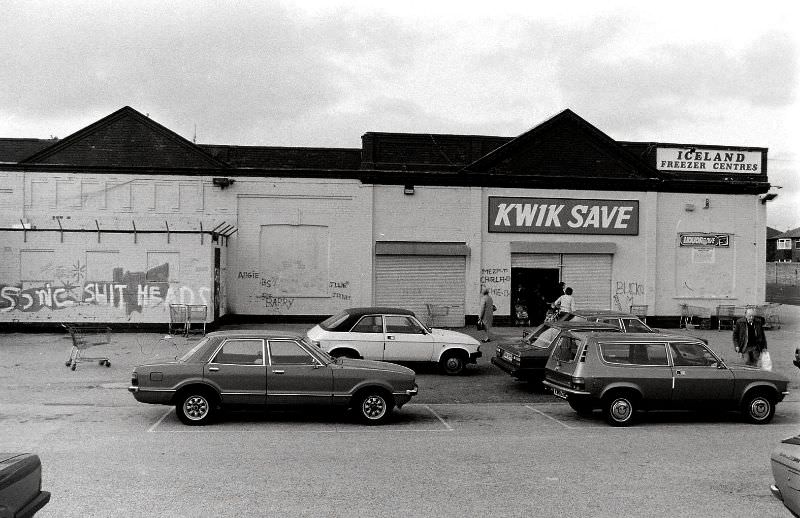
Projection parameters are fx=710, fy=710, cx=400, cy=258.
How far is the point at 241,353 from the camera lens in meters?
10.6

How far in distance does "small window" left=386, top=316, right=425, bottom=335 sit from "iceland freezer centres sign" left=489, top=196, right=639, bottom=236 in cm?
971

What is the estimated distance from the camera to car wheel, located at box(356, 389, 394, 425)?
10.7 meters

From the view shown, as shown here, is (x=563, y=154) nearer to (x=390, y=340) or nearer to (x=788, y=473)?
(x=390, y=340)

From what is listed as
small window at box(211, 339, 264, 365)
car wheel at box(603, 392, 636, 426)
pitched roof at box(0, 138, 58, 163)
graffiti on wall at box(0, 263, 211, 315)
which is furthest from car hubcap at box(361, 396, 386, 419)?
pitched roof at box(0, 138, 58, 163)

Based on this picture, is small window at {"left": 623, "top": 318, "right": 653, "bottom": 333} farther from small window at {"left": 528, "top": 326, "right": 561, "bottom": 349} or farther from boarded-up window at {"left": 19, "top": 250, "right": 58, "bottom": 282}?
boarded-up window at {"left": 19, "top": 250, "right": 58, "bottom": 282}

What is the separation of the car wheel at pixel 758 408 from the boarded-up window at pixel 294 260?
1476cm

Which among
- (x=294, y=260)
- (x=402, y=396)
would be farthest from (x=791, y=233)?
(x=402, y=396)

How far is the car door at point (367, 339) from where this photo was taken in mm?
15039

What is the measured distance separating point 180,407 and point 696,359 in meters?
8.04

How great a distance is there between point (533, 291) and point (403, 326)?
10455 mm

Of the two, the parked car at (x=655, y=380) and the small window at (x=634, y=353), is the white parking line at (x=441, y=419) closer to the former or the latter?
the parked car at (x=655, y=380)

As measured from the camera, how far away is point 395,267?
24.1m

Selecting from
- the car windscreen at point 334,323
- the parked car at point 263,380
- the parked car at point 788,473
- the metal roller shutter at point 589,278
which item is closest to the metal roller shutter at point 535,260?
the metal roller shutter at point 589,278

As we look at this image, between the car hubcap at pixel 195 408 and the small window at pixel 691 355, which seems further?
the small window at pixel 691 355
